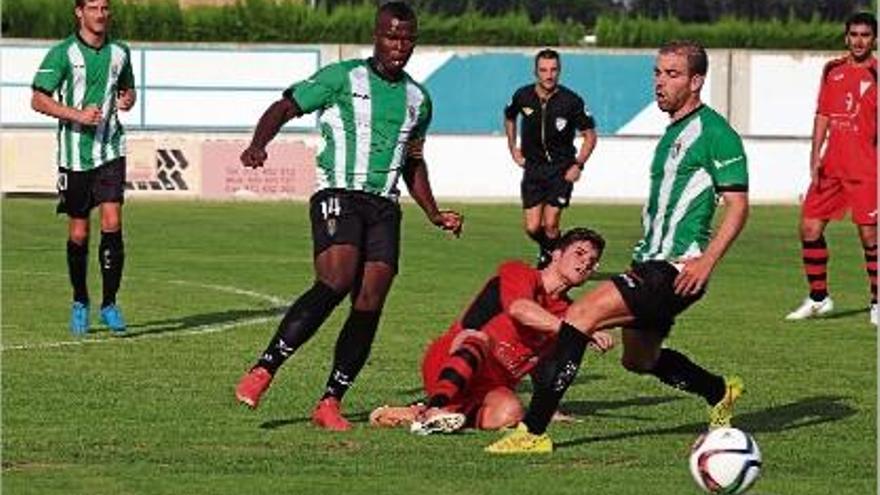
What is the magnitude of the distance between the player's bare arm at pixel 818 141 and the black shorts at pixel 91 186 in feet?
18.0

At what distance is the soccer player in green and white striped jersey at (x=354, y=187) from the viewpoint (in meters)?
12.2

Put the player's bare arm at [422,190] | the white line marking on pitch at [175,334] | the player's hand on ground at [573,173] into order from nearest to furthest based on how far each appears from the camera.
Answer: the player's bare arm at [422,190], the white line marking on pitch at [175,334], the player's hand on ground at [573,173]

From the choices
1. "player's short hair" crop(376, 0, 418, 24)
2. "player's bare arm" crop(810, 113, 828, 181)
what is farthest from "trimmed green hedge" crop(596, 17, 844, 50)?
"player's short hair" crop(376, 0, 418, 24)

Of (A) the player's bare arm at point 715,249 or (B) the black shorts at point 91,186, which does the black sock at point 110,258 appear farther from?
(A) the player's bare arm at point 715,249

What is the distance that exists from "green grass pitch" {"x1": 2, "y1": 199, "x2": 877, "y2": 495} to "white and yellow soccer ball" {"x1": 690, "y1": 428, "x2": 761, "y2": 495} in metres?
0.17

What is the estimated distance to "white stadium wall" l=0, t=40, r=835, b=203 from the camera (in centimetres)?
3819

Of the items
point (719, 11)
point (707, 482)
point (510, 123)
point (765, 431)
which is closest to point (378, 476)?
point (707, 482)

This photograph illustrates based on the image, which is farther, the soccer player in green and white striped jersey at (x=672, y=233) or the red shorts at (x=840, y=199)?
the red shorts at (x=840, y=199)

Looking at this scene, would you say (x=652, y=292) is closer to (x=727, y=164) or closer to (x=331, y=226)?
(x=727, y=164)

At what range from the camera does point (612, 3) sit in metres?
78.0

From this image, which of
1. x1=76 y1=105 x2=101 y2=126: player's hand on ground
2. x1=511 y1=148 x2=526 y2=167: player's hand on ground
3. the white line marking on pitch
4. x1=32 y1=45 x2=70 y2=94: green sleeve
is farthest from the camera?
x1=511 y1=148 x2=526 y2=167: player's hand on ground

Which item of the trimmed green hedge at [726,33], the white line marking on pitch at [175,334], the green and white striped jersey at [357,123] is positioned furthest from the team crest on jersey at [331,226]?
the trimmed green hedge at [726,33]

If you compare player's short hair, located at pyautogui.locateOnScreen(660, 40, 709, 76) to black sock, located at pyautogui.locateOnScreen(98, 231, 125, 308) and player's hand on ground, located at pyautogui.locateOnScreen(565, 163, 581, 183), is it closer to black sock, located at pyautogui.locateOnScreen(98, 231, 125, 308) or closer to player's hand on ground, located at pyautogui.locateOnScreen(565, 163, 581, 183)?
black sock, located at pyautogui.locateOnScreen(98, 231, 125, 308)

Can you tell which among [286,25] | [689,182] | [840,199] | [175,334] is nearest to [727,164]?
[689,182]
